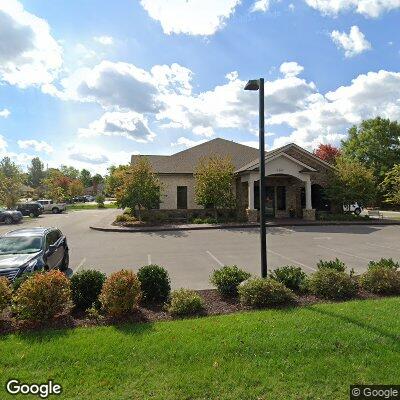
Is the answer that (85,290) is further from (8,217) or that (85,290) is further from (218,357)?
(8,217)

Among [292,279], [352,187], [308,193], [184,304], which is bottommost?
[184,304]

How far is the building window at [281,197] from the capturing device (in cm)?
3023

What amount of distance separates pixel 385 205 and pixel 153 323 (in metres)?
54.9

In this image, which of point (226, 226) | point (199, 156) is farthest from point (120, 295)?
point (199, 156)

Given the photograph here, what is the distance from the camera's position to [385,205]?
173 feet

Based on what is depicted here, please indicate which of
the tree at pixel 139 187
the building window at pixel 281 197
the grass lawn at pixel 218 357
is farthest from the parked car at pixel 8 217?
the grass lawn at pixel 218 357

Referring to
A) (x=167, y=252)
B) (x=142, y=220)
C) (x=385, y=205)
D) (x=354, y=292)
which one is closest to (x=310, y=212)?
(x=142, y=220)

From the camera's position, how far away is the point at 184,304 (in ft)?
21.2

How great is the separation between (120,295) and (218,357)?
2223 mm

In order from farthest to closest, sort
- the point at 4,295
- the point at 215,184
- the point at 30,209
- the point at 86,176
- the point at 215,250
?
the point at 86,176 → the point at 30,209 → the point at 215,184 → the point at 215,250 → the point at 4,295

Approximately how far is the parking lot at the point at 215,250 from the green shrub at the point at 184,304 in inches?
85.4

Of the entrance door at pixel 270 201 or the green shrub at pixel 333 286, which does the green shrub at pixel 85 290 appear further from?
the entrance door at pixel 270 201

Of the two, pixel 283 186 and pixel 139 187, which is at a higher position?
pixel 283 186

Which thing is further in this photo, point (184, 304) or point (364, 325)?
point (184, 304)
